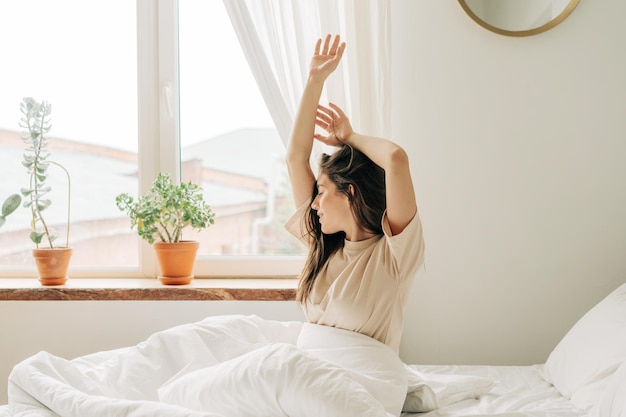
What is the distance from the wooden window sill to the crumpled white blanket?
496 millimetres

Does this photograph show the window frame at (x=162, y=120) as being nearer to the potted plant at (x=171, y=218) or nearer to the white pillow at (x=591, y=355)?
the potted plant at (x=171, y=218)

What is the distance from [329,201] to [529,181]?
102 centimetres

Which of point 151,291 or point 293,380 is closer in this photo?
point 293,380

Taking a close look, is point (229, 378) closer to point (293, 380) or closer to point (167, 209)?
point (293, 380)

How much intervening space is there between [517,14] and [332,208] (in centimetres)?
116

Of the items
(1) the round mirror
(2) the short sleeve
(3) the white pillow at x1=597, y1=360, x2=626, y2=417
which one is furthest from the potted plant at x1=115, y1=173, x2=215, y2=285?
(3) the white pillow at x1=597, y1=360, x2=626, y2=417

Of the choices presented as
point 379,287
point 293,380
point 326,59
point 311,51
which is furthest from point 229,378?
point 311,51

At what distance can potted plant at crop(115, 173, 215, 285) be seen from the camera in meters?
2.56

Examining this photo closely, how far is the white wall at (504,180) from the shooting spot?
2543 mm

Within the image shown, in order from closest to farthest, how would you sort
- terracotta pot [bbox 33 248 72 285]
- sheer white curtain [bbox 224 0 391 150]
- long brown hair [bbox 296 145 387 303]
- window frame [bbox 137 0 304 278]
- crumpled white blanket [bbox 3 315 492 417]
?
crumpled white blanket [bbox 3 315 492 417]
long brown hair [bbox 296 145 387 303]
sheer white curtain [bbox 224 0 391 150]
terracotta pot [bbox 33 248 72 285]
window frame [bbox 137 0 304 278]

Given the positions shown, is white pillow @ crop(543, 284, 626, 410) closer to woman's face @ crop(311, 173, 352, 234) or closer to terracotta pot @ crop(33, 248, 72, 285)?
woman's face @ crop(311, 173, 352, 234)

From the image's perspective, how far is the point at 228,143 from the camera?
2.80 metres

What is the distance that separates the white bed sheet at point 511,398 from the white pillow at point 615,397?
144mm

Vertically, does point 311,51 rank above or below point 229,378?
above
